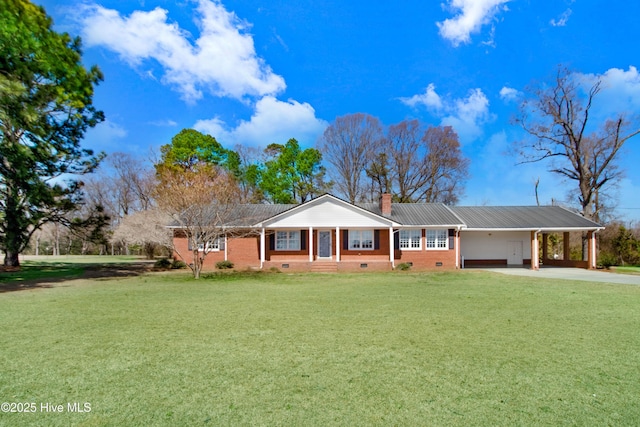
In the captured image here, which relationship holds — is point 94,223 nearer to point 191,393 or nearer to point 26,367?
point 26,367

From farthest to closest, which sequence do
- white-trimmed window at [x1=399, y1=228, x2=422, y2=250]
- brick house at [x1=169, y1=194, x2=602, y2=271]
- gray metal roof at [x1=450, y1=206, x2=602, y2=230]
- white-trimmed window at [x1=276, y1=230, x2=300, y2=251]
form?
white-trimmed window at [x1=276, y1=230, x2=300, y2=251] → white-trimmed window at [x1=399, y1=228, x2=422, y2=250] → gray metal roof at [x1=450, y1=206, x2=602, y2=230] → brick house at [x1=169, y1=194, x2=602, y2=271]

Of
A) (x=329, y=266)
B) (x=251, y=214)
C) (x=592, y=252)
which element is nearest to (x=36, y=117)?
(x=251, y=214)

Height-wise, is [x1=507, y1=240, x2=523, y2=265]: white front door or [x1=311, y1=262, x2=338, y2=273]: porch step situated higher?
[x1=507, y1=240, x2=523, y2=265]: white front door

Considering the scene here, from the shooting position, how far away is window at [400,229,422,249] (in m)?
23.6

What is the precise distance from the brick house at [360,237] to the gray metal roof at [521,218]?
0.20 feet

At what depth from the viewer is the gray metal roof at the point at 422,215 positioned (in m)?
23.2

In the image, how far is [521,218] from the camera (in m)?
24.8

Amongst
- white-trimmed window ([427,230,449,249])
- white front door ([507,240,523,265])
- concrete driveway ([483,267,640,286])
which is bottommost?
concrete driveway ([483,267,640,286])

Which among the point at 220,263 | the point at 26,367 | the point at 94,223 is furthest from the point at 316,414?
the point at 94,223

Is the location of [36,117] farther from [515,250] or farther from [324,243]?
[515,250]

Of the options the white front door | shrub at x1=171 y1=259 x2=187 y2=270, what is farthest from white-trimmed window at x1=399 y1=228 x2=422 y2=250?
shrub at x1=171 y1=259 x2=187 y2=270

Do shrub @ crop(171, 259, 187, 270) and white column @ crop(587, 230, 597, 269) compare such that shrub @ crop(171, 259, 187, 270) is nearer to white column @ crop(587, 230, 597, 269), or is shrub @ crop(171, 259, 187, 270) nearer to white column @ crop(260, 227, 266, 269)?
Answer: white column @ crop(260, 227, 266, 269)

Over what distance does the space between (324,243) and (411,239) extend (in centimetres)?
580

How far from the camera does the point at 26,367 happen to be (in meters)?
4.90
